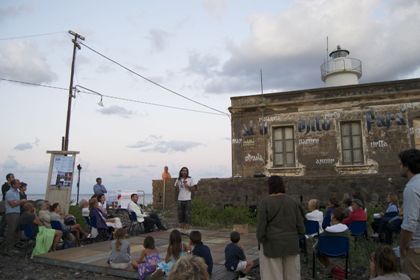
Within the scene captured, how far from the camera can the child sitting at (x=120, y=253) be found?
609 centimetres

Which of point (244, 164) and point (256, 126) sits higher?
point (256, 126)

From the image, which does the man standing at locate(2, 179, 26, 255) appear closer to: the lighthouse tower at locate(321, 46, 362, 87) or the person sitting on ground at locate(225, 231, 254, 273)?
the person sitting on ground at locate(225, 231, 254, 273)

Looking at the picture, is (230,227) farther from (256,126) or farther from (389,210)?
(256,126)

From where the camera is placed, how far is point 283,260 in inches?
181

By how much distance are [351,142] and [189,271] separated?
14.6 metres

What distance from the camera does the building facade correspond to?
14867 millimetres

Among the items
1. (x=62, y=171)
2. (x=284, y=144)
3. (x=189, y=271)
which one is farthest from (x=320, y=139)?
(x=189, y=271)

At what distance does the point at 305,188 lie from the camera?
1354cm

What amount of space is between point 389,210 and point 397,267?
18.4 ft

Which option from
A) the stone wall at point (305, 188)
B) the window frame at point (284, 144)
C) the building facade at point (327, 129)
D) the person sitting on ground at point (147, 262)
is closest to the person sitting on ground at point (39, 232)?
the person sitting on ground at point (147, 262)

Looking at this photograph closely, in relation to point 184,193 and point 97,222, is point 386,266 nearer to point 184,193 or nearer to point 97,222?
point 184,193

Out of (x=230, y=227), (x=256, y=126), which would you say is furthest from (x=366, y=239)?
(x=256, y=126)

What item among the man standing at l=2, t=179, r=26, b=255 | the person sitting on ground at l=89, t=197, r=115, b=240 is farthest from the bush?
the man standing at l=2, t=179, r=26, b=255

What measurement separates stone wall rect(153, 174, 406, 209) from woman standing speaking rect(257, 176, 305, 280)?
8113 mm
